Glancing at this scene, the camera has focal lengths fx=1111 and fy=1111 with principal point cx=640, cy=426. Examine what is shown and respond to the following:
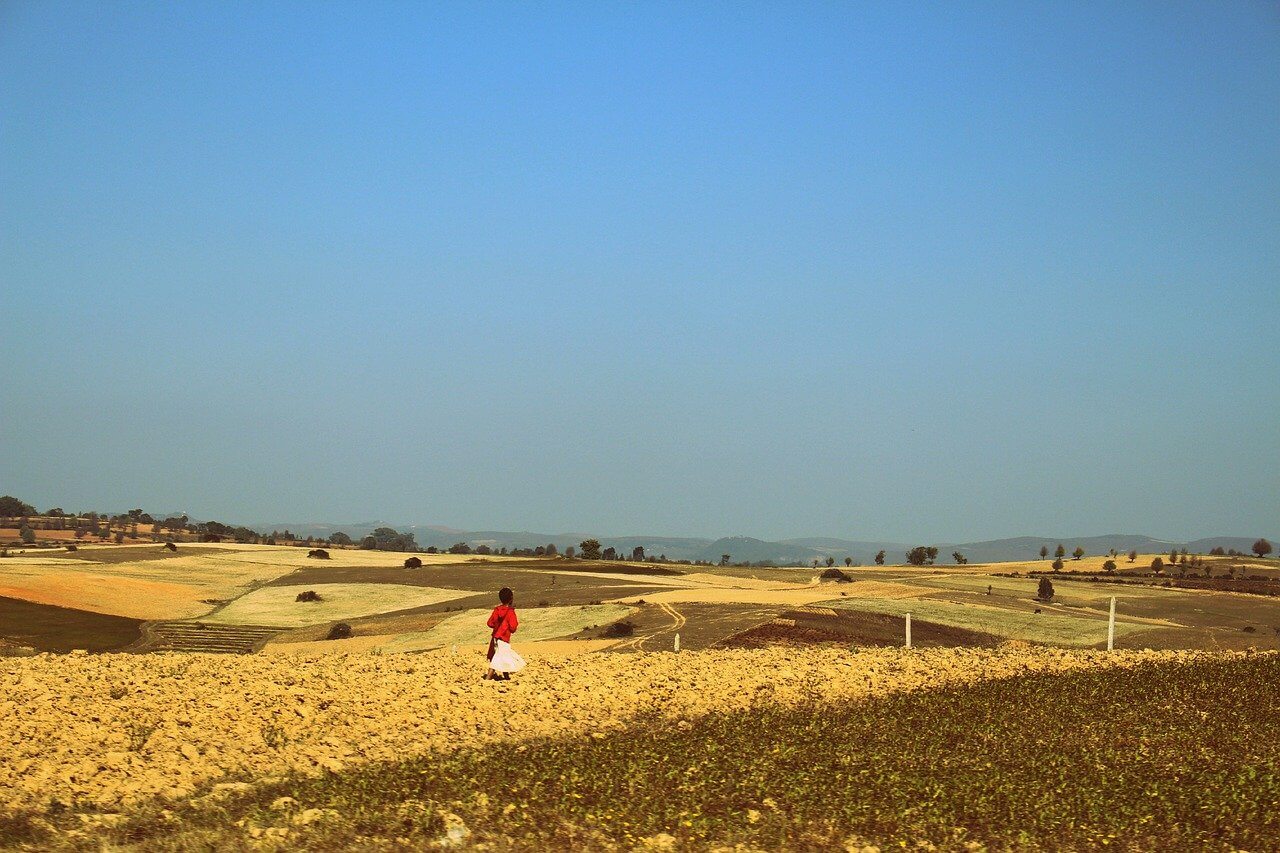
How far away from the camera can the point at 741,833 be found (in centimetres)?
1355

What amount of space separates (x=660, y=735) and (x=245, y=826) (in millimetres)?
7892

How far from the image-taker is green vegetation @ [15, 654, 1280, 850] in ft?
44.7

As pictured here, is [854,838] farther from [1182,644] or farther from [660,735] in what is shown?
[1182,644]

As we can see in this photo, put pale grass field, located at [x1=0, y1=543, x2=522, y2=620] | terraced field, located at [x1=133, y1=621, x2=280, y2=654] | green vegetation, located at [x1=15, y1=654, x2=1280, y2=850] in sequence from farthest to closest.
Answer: pale grass field, located at [x1=0, y1=543, x2=522, y2=620] < terraced field, located at [x1=133, y1=621, x2=280, y2=654] < green vegetation, located at [x1=15, y1=654, x2=1280, y2=850]

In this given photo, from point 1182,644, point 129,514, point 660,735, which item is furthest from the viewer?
point 129,514

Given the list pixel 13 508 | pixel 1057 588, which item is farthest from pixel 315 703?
pixel 13 508

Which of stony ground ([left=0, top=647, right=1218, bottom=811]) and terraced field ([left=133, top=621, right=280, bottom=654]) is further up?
stony ground ([left=0, top=647, right=1218, bottom=811])

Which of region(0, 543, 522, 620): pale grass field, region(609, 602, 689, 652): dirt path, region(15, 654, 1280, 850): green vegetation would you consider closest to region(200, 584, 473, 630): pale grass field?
region(0, 543, 522, 620): pale grass field

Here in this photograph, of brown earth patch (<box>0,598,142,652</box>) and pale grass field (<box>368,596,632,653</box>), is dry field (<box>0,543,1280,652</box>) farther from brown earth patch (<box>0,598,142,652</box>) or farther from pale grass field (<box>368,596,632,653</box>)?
brown earth patch (<box>0,598,142,652</box>)

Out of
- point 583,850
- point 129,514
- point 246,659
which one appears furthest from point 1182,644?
point 129,514

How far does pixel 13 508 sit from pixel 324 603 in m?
135

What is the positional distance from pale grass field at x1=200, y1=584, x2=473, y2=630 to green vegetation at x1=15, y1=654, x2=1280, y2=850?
1449 inches

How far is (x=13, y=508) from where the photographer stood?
177500mm

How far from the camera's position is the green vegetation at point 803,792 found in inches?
536
